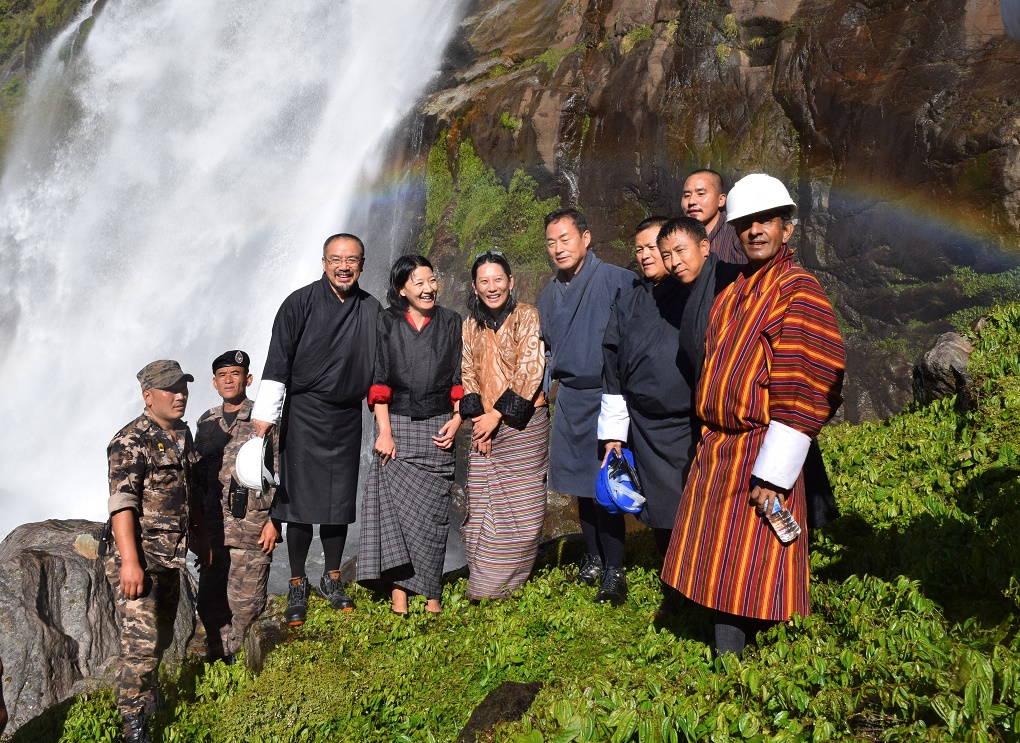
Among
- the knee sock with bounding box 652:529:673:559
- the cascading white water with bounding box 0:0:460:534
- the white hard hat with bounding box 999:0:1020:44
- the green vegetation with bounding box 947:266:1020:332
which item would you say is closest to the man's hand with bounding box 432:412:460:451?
the knee sock with bounding box 652:529:673:559

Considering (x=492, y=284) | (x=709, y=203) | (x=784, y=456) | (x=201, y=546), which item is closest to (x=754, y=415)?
Answer: (x=784, y=456)

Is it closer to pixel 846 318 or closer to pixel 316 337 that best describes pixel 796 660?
pixel 316 337

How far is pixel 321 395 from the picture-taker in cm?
492

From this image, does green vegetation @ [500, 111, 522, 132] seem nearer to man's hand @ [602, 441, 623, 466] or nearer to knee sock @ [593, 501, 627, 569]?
knee sock @ [593, 501, 627, 569]

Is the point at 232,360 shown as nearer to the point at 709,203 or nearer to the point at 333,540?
the point at 333,540

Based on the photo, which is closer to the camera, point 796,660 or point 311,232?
point 796,660

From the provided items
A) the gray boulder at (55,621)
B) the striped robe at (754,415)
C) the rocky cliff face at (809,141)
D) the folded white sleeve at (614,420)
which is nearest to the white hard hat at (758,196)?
the striped robe at (754,415)

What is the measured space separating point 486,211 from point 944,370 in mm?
8735

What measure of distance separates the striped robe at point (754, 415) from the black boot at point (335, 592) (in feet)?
8.37

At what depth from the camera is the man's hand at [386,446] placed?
485cm

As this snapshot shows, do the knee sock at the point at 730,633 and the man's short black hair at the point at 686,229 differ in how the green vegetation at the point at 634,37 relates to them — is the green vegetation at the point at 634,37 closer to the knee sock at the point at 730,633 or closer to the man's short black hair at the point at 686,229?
the man's short black hair at the point at 686,229

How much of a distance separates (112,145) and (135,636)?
20.7 meters

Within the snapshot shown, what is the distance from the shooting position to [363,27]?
62.4ft

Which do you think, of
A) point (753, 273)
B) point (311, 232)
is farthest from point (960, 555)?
point (311, 232)
